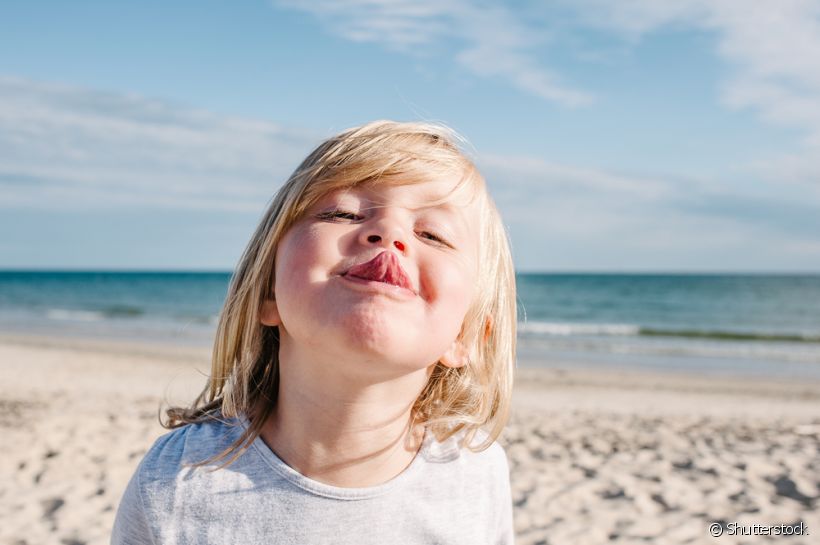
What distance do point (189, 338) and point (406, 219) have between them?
19460mm

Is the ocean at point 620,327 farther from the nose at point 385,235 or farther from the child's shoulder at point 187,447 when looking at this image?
the nose at point 385,235

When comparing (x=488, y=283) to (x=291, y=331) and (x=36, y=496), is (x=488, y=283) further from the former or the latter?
(x=36, y=496)

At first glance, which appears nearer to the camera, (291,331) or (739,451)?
(291,331)

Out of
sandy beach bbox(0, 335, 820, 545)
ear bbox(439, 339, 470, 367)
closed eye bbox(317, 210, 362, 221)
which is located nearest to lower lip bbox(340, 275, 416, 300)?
closed eye bbox(317, 210, 362, 221)

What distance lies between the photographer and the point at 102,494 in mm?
4750

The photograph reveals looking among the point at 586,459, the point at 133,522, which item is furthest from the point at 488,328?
the point at 586,459

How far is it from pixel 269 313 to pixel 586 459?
4.80 metres

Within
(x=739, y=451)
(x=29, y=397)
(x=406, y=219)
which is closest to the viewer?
(x=406, y=219)

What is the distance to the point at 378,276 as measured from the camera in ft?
5.08

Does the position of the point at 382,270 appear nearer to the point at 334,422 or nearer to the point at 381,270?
the point at 381,270

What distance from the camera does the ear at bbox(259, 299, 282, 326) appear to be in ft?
6.07

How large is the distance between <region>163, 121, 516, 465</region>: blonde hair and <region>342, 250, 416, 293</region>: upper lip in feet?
0.85

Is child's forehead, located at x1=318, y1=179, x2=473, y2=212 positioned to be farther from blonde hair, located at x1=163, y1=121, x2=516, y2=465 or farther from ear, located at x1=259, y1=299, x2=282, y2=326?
ear, located at x1=259, y1=299, x2=282, y2=326

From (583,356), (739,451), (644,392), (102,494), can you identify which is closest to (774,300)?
(583,356)
